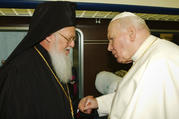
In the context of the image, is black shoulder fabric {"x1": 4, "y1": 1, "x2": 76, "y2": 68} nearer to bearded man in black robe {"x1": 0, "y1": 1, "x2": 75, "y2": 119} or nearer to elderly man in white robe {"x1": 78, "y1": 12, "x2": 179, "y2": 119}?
bearded man in black robe {"x1": 0, "y1": 1, "x2": 75, "y2": 119}

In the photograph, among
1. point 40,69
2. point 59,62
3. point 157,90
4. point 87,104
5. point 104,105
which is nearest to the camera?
point 157,90

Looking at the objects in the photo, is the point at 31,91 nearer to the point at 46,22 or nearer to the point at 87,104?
the point at 46,22

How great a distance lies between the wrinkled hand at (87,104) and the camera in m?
2.09

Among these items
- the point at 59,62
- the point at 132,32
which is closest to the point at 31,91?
the point at 59,62

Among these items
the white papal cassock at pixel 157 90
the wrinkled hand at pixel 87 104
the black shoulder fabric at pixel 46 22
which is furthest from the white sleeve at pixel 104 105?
the black shoulder fabric at pixel 46 22

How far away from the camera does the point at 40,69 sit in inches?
57.5

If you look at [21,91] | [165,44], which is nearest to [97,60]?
[165,44]

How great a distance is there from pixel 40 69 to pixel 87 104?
0.98 meters

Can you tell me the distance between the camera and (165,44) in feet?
4.65

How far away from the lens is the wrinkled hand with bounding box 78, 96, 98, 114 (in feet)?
6.84

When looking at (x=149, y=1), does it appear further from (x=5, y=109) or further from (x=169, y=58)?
(x=5, y=109)

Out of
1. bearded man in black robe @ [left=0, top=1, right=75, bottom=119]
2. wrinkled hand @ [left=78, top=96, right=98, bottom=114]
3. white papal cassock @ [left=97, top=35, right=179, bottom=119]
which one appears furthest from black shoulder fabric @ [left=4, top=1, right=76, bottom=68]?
wrinkled hand @ [left=78, top=96, right=98, bottom=114]

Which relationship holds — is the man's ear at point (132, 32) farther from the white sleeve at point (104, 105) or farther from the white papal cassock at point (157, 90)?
the white sleeve at point (104, 105)

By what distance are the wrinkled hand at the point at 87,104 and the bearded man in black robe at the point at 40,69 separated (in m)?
0.46
